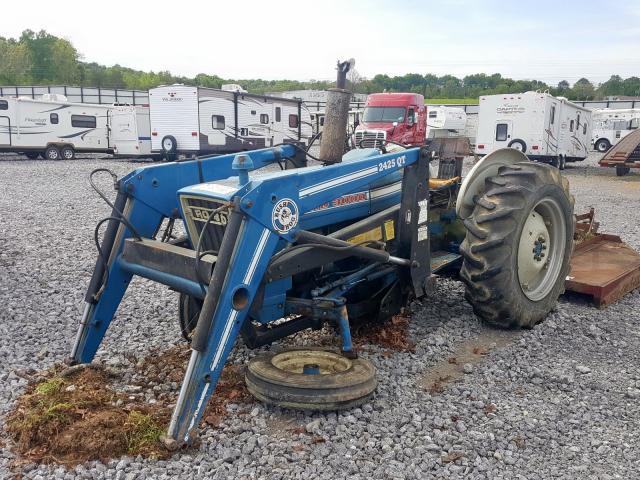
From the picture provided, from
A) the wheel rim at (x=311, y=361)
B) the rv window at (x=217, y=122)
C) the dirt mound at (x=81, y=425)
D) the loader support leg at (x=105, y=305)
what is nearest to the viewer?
the dirt mound at (x=81, y=425)

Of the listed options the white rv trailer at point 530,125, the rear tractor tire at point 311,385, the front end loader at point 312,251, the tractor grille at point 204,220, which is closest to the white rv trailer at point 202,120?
the white rv trailer at point 530,125

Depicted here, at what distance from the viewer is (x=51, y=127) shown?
26.5 metres

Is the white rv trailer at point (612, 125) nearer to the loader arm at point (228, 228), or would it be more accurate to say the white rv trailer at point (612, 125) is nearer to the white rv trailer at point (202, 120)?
the white rv trailer at point (202, 120)

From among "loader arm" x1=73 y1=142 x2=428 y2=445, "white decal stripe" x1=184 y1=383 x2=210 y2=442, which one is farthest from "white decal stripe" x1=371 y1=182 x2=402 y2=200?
"white decal stripe" x1=184 y1=383 x2=210 y2=442

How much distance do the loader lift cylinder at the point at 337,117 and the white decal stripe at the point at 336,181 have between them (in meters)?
0.59

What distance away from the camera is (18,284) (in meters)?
6.62

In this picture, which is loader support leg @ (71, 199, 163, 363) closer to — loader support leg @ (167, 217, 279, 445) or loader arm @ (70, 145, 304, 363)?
loader arm @ (70, 145, 304, 363)

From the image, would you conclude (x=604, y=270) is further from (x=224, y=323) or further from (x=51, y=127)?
(x=51, y=127)

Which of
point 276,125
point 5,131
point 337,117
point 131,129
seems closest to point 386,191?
point 337,117

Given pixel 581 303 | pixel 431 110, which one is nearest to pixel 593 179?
pixel 431 110

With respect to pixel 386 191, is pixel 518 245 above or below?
below

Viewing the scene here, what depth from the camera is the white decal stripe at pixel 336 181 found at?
12.4 feet

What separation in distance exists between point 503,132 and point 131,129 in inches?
636

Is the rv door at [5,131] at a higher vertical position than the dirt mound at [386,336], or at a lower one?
higher
